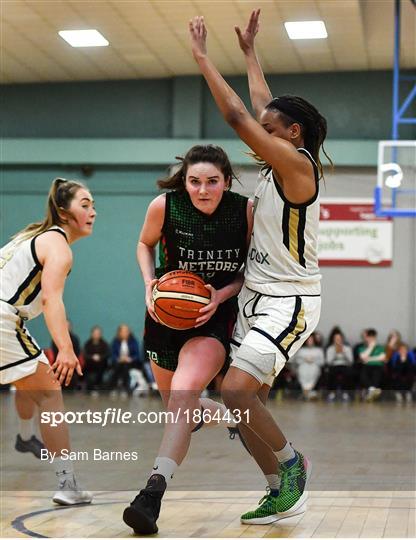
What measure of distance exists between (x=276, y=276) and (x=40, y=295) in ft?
4.64

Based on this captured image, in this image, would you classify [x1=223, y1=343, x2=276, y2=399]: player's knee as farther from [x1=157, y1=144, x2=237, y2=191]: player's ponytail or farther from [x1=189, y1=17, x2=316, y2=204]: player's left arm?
[x1=157, y1=144, x2=237, y2=191]: player's ponytail

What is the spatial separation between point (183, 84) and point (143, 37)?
156 inches

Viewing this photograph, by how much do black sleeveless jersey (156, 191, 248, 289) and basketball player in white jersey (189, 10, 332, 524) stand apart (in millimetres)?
82

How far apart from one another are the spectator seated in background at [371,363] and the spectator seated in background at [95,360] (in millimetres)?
3633

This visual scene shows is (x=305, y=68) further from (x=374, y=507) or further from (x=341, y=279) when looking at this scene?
(x=374, y=507)

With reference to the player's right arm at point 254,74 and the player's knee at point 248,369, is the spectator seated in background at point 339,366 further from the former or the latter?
the player's knee at point 248,369

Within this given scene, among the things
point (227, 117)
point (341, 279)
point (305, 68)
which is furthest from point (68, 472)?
point (341, 279)

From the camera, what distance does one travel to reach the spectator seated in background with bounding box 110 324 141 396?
43.3 ft

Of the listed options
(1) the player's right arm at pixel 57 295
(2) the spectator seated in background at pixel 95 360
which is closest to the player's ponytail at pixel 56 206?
(1) the player's right arm at pixel 57 295

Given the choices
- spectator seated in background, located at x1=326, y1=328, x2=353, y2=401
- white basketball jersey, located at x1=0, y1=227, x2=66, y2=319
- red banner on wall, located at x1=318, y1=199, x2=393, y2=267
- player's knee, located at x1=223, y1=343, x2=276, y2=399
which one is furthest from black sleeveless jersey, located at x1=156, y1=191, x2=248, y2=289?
red banner on wall, located at x1=318, y1=199, x2=393, y2=267

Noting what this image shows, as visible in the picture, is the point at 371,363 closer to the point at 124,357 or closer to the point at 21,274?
the point at 124,357

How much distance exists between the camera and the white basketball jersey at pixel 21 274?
4.66 m

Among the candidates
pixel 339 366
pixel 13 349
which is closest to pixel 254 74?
pixel 13 349

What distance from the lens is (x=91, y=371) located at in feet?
43.3
